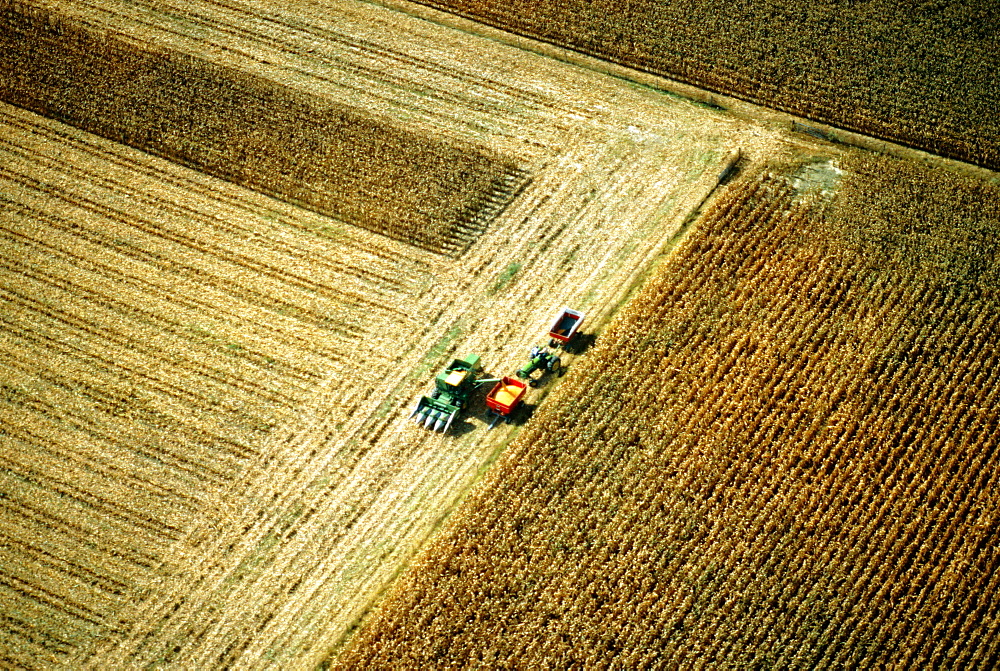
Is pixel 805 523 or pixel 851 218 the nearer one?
pixel 805 523

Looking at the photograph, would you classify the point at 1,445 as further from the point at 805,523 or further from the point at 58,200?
the point at 805,523

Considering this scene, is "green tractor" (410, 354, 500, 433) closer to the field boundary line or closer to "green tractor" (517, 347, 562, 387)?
"green tractor" (517, 347, 562, 387)

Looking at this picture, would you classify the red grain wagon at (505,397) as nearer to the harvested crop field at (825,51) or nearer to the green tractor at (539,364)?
the green tractor at (539,364)

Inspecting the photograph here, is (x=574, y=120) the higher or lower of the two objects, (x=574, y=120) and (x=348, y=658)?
the higher

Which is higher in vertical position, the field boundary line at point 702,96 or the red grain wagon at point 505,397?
the field boundary line at point 702,96

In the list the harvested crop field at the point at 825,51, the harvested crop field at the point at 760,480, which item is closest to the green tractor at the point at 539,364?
the harvested crop field at the point at 760,480

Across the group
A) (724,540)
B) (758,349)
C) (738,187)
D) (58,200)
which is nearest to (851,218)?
(738,187)

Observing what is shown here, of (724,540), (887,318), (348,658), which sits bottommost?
(348,658)
